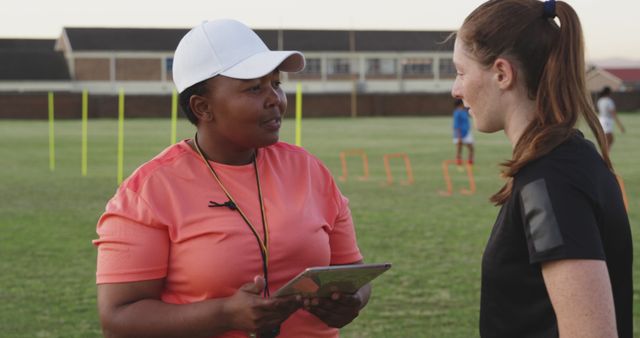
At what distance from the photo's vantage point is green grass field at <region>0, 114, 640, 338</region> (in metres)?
8.02

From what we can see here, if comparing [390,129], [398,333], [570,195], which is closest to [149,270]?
[570,195]

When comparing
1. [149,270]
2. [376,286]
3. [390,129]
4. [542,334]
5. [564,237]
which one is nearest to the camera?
[564,237]

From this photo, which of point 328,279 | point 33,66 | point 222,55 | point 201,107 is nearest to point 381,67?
point 33,66

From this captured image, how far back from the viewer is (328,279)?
3043 millimetres

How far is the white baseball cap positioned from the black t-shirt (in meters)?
0.96

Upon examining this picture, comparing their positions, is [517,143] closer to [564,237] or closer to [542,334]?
[564,237]

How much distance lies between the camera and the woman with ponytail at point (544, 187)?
7.95 feet

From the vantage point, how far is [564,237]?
2.42 m

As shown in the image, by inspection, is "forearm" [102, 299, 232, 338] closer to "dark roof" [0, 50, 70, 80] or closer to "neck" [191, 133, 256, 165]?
"neck" [191, 133, 256, 165]

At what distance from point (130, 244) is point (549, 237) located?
130cm

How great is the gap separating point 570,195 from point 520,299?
1.15 ft

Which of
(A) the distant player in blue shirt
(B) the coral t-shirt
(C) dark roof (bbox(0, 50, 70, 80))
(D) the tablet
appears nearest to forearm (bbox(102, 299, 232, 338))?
(B) the coral t-shirt

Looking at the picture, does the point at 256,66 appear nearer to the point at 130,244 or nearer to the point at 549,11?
the point at 130,244

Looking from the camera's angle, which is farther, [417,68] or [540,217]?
[417,68]
